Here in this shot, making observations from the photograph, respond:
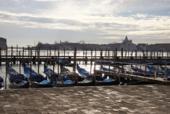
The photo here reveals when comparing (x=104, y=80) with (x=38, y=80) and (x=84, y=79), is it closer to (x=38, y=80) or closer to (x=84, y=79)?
(x=84, y=79)

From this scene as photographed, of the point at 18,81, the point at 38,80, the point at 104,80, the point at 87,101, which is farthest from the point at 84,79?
the point at 87,101

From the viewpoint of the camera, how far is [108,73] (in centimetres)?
3525

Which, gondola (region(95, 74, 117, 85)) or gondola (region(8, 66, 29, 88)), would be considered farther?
gondola (region(95, 74, 117, 85))

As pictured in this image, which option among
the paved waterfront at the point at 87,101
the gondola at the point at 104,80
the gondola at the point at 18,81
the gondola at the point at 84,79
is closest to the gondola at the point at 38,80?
the gondola at the point at 18,81

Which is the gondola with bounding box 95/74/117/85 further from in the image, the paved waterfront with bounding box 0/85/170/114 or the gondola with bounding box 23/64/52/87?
the paved waterfront with bounding box 0/85/170/114

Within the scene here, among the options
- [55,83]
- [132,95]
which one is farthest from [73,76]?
[132,95]

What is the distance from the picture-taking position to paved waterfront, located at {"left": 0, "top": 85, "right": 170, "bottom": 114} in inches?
345

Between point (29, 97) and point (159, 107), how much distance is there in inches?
150

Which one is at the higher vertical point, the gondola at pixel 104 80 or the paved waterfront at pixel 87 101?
the paved waterfront at pixel 87 101

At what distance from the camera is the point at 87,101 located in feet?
32.6

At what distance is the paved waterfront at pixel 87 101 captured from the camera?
877 cm

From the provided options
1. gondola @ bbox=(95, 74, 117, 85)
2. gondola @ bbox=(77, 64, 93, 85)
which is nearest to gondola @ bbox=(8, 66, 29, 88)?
gondola @ bbox=(77, 64, 93, 85)

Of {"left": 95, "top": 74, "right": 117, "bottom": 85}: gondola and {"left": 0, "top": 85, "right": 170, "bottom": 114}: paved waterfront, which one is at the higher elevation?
{"left": 0, "top": 85, "right": 170, "bottom": 114}: paved waterfront

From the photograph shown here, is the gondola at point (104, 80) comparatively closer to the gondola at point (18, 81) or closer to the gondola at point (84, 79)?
the gondola at point (84, 79)
